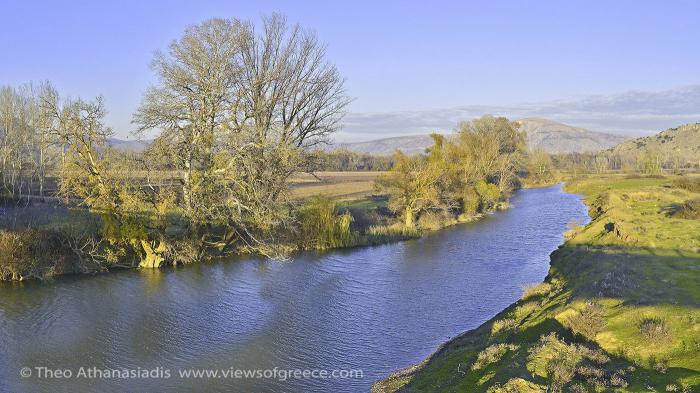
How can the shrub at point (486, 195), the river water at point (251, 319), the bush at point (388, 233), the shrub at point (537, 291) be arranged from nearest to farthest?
the river water at point (251, 319), the shrub at point (537, 291), the bush at point (388, 233), the shrub at point (486, 195)

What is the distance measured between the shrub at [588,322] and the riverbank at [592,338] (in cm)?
2

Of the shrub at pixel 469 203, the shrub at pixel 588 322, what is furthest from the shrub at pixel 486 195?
the shrub at pixel 588 322

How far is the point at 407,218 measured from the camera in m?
44.2

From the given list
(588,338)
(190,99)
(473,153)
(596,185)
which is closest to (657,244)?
(588,338)

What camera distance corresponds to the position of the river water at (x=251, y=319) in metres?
15.1

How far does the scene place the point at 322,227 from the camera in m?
36.1

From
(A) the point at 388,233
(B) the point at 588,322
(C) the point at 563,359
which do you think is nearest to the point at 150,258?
(A) the point at 388,233

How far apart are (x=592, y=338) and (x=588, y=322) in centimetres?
58

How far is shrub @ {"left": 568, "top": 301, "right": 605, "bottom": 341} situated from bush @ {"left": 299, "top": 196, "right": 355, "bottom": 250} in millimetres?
23247

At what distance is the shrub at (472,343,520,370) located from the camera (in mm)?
12211

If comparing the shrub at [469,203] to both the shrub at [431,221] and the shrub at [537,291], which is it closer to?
the shrub at [431,221]

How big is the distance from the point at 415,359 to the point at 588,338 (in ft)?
17.8

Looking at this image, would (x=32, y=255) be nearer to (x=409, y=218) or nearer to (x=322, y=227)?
(x=322, y=227)

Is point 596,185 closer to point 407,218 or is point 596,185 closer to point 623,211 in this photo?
point 623,211
